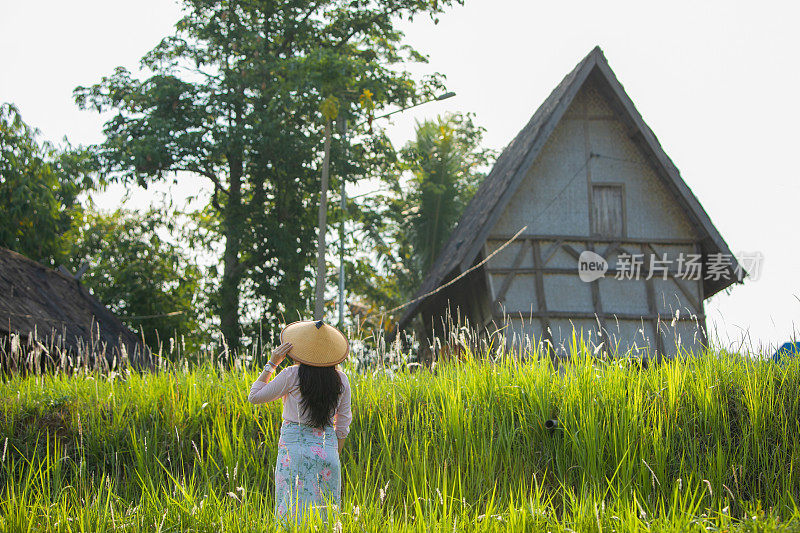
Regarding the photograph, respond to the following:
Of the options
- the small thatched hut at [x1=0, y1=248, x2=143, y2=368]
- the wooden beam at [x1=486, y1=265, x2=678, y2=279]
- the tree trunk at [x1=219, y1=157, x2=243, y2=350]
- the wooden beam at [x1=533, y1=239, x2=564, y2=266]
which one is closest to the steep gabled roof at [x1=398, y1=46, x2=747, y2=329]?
the wooden beam at [x1=486, y1=265, x2=678, y2=279]

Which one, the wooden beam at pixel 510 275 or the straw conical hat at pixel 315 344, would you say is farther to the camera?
the wooden beam at pixel 510 275

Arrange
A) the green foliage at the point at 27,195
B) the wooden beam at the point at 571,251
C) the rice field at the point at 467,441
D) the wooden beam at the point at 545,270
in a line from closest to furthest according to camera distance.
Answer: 1. the rice field at the point at 467,441
2. the wooden beam at the point at 545,270
3. the wooden beam at the point at 571,251
4. the green foliage at the point at 27,195

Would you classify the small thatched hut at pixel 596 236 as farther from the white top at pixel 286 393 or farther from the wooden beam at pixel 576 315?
the white top at pixel 286 393

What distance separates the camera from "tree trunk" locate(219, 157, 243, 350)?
21.1 meters

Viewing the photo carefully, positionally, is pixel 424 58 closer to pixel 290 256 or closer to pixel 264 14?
pixel 264 14

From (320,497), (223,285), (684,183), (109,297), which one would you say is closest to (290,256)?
(223,285)

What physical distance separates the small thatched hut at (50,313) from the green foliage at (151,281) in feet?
19.6

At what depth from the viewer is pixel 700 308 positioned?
1568 centimetres

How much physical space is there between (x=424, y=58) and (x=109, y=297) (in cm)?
1194

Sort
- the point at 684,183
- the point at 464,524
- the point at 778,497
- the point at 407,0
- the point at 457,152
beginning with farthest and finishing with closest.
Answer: the point at 457,152
the point at 407,0
the point at 684,183
the point at 778,497
the point at 464,524

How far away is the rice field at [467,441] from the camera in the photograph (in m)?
5.63

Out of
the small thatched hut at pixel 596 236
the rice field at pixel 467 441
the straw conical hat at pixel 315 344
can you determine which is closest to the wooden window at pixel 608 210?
the small thatched hut at pixel 596 236

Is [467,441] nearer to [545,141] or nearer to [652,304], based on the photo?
[545,141]

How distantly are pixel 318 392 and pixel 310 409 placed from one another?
12 centimetres
